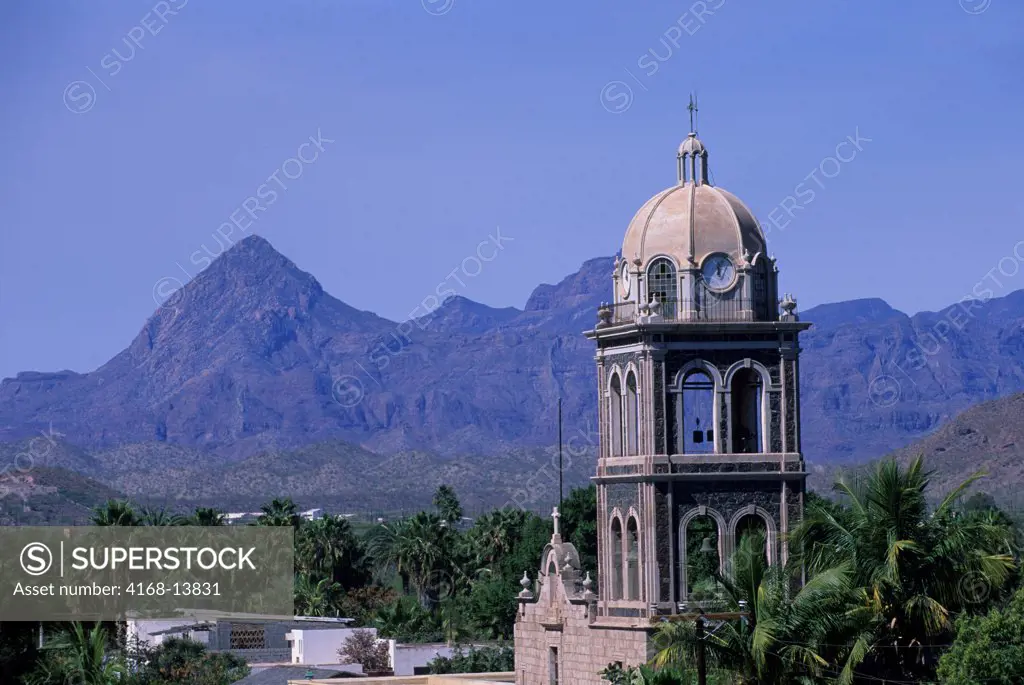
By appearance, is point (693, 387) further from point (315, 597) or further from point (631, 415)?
point (315, 597)

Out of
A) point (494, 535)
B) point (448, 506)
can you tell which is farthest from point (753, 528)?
point (448, 506)

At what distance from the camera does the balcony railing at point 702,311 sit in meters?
53.8

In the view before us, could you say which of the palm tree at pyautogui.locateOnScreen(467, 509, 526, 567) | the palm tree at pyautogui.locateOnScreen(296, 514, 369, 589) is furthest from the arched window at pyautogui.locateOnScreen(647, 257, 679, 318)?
the palm tree at pyautogui.locateOnScreen(296, 514, 369, 589)

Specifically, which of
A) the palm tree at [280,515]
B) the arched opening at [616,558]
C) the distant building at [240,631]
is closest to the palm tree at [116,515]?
the distant building at [240,631]

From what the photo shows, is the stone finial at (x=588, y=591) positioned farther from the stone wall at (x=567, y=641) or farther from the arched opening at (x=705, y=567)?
the arched opening at (x=705, y=567)

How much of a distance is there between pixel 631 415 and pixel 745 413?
2771 millimetres

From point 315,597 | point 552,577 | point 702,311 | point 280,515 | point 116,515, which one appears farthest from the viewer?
point 280,515

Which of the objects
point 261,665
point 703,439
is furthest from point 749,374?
point 261,665

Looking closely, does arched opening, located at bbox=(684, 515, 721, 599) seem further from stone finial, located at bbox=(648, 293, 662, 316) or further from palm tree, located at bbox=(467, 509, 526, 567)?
palm tree, located at bbox=(467, 509, 526, 567)

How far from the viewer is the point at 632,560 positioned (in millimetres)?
54500

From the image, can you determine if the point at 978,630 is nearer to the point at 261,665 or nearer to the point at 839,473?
the point at 839,473

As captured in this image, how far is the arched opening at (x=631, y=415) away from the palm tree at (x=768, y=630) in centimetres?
889

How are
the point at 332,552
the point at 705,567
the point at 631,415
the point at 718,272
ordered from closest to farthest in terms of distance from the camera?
the point at 718,272 < the point at 631,415 < the point at 705,567 < the point at 332,552

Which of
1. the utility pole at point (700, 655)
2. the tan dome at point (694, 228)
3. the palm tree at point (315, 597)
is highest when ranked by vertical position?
the tan dome at point (694, 228)
